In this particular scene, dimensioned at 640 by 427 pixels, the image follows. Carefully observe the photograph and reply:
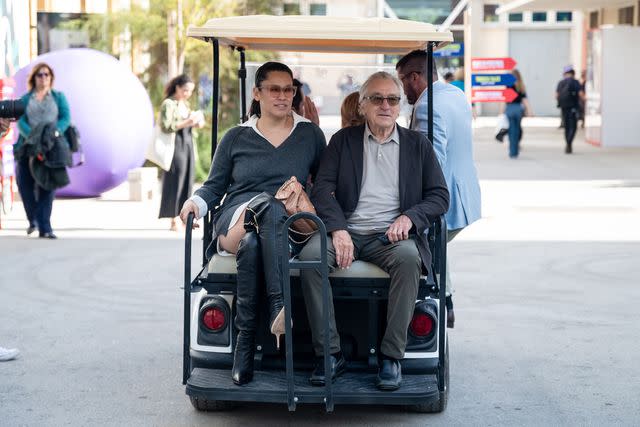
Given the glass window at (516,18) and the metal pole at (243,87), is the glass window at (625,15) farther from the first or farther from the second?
the metal pole at (243,87)

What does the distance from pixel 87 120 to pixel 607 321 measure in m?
A: 8.29

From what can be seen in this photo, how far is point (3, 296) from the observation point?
9.02 metres

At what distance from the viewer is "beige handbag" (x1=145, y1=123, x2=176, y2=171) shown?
40.5 ft

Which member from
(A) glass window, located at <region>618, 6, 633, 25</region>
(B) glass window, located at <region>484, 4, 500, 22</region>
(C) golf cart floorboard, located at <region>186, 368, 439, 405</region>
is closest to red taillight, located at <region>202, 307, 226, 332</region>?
(C) golf cart floorboard, located at <region>186, 368, 439, 405</region>

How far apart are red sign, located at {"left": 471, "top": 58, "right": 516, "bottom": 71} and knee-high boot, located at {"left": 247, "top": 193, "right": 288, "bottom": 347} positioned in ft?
49.8

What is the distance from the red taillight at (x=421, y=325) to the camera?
570 centimetres

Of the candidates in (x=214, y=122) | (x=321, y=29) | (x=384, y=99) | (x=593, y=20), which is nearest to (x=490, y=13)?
(x=593, y=20)

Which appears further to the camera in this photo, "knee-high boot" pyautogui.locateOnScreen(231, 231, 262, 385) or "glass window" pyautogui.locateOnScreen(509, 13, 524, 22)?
"glass window" pyautogui.locateOnScreen(509, 13, 524, 22)

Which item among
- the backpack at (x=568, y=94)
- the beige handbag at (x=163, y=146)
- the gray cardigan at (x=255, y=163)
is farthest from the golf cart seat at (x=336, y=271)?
the backpack at (x=568, y=94)

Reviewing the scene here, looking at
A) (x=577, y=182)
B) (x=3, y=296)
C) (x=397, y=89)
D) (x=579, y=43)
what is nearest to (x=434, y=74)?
(x=397, y=89)

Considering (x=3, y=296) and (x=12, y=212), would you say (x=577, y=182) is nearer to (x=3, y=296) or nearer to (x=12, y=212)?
(x=12, y=212)

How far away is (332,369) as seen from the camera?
17.9 ft

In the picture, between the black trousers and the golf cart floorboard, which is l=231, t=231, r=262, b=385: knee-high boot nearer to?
the golf cart floorboard

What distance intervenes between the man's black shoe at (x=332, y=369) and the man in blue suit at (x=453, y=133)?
A: 3.73 ft
